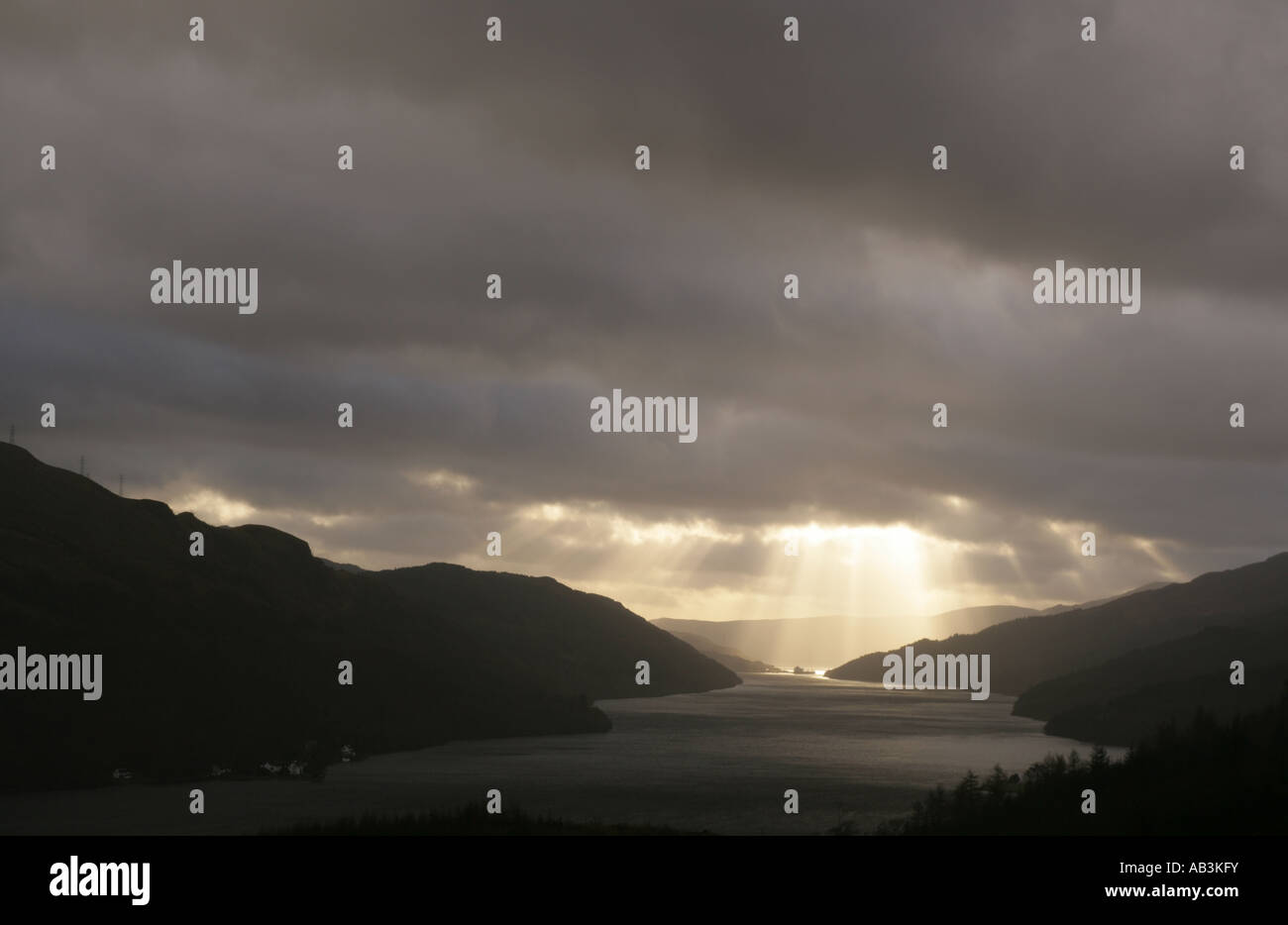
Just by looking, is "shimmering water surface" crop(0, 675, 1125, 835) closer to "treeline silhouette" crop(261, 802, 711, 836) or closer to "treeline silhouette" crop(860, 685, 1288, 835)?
"treeline silhouette" crop(860, 685, 1288, 835)

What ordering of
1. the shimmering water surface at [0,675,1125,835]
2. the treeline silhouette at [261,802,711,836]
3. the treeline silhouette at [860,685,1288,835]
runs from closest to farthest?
1. the treeline silhouette at [261,802,711,836]
2. the treeline silhouette at [860,685,1288,835]
3. the shimmering water surface at [0,675,1125,835]

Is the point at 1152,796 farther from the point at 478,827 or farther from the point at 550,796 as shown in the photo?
the point at 550,796

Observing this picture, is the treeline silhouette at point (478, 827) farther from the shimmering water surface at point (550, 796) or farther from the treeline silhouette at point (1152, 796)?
the treeline silhouette at point (1152, 796)

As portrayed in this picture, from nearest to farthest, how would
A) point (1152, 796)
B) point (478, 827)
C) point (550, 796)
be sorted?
point (478, 827) < point (1152, 796) < point (550, 796)

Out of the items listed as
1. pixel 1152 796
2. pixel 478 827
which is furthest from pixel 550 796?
pixel 1152 796

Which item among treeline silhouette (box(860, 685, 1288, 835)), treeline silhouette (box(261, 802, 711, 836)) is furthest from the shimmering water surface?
treeline silhouette (box(261, 802, 711, 836))

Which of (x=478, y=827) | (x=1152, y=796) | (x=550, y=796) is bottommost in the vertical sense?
(x=550, y=796)

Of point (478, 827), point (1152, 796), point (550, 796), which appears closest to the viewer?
point (478, 827)
